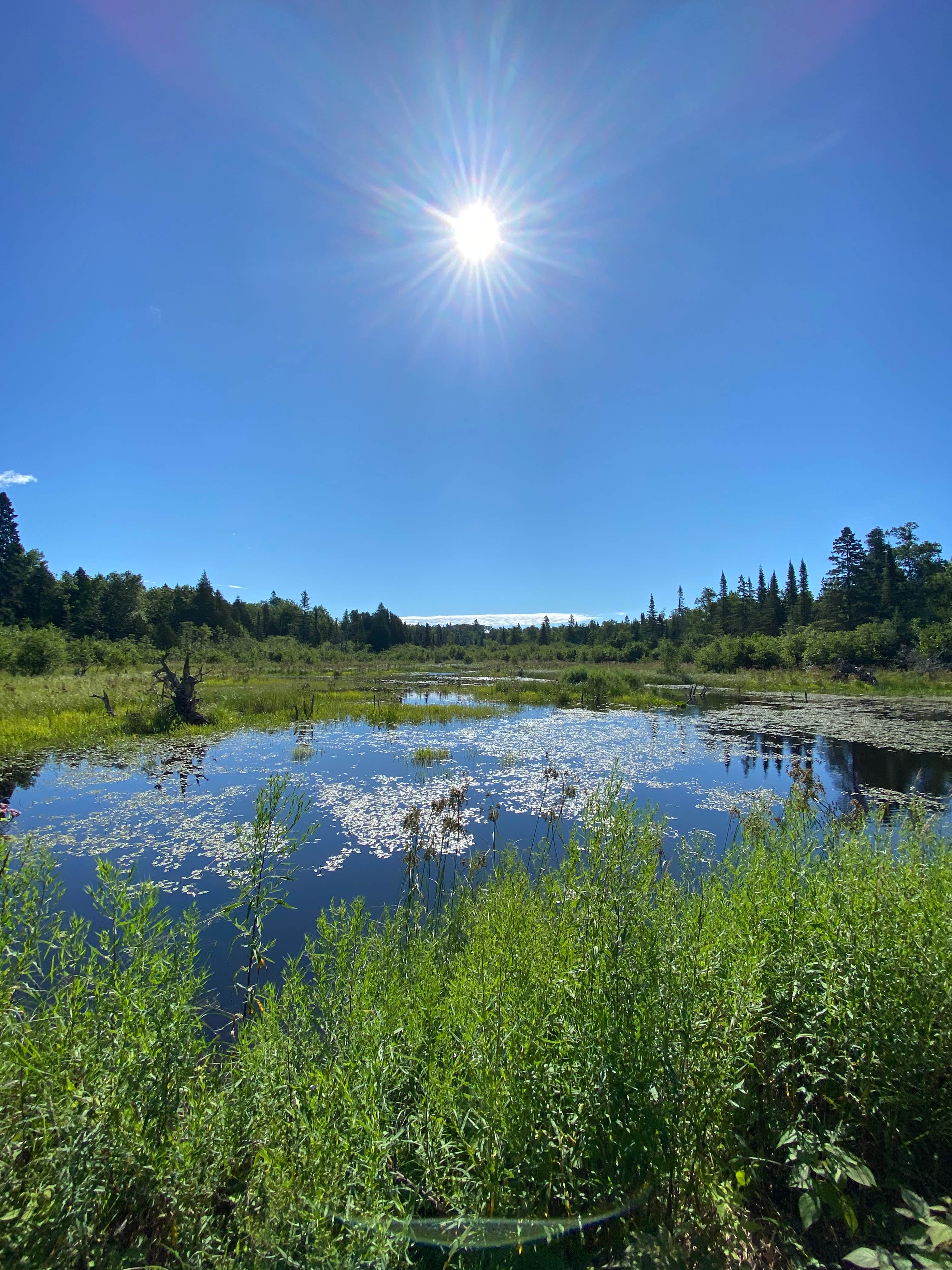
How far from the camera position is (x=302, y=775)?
11516mm

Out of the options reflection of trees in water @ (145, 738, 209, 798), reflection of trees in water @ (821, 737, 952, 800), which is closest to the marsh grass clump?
reflection of trees in water @ (145, 738, 209, 798)

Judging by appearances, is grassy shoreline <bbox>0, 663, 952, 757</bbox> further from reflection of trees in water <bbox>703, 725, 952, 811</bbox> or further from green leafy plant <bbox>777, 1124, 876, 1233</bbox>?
green leafy plant <bbox>777, 1124, 876, 1233</bbox>

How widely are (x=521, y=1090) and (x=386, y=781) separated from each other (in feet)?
31.8

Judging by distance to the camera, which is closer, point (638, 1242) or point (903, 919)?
point (638, 1242)

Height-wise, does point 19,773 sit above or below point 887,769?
above

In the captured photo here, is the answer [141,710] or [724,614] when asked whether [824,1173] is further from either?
[724,614]

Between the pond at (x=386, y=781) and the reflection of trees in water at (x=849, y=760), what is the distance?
0.07 m

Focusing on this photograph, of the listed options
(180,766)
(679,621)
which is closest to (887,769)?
(180,766)

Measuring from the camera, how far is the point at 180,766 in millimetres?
12258

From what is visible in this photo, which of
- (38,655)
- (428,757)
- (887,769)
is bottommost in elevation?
(887,769)

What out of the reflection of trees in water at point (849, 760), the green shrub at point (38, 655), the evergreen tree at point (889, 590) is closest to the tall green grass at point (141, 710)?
the green shrub at point (38, 655)

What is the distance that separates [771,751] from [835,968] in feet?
47.9

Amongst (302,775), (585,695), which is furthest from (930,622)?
(302,775)

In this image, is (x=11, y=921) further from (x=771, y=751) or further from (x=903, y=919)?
(x=771, y=751)
